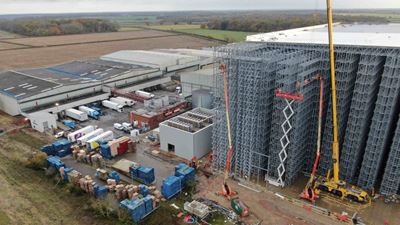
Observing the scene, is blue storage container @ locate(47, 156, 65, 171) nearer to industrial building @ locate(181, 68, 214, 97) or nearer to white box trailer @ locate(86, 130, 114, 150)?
white box trailer @ locate(86, 130, 114, 150)

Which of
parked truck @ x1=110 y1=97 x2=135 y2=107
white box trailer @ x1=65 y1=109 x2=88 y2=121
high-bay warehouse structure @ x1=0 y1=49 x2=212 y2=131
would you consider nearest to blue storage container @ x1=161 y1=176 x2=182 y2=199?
high-bay warehouse structure @ x1=0 y1=49 x2=212 y2=131

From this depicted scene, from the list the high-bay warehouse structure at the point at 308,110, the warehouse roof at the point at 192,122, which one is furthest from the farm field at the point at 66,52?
the high-bay warehouse structure at the point at 308,110

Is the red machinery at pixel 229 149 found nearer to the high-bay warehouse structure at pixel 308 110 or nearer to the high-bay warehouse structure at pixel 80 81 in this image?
the high-bay warehouse structure at pixel 308 110

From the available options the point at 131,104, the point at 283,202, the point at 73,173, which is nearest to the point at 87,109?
the point at 131,104

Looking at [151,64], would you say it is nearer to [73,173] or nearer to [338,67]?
[73,173]

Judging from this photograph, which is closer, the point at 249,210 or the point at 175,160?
the point at 249,210
